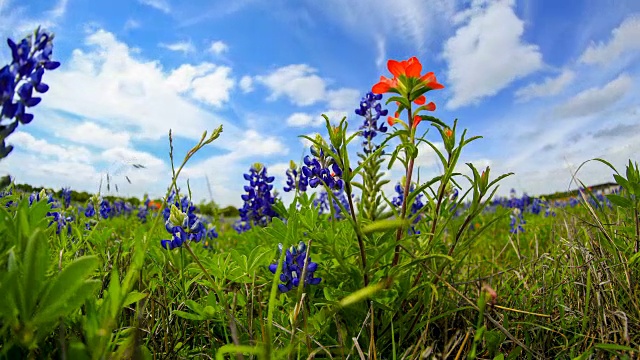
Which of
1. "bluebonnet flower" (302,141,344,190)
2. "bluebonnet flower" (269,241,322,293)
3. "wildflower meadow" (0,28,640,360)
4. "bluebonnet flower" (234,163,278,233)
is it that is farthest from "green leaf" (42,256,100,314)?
"bluebonnet flower" (234,163,278,233)

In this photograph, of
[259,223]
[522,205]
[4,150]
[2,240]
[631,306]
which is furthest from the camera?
[522,205]

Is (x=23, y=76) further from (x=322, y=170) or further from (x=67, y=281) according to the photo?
(x=322, y=170)

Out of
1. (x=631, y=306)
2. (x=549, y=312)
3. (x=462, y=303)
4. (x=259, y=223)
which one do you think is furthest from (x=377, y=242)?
(x=259, y=223)

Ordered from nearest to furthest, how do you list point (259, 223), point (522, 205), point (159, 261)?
point (159, 261), point (259, 223), point (522, 205)

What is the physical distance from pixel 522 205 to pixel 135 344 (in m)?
11.8

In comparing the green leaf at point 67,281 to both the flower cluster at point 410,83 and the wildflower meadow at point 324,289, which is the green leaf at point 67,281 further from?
the flower cluster at point 410,83

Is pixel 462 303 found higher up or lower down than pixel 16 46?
lower down

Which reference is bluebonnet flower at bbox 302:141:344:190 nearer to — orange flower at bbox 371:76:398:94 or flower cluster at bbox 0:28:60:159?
orange flower at bbox 371:76:398:94

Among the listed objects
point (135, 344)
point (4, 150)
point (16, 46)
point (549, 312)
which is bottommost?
point (549, 312)

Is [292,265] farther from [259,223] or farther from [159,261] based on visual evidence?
[259,223]

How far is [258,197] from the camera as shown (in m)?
4.06

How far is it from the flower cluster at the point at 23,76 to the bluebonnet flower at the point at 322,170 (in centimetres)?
116

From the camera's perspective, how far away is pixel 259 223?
4.16 meters

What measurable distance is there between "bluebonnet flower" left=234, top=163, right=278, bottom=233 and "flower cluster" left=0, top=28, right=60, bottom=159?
2.72 metres
